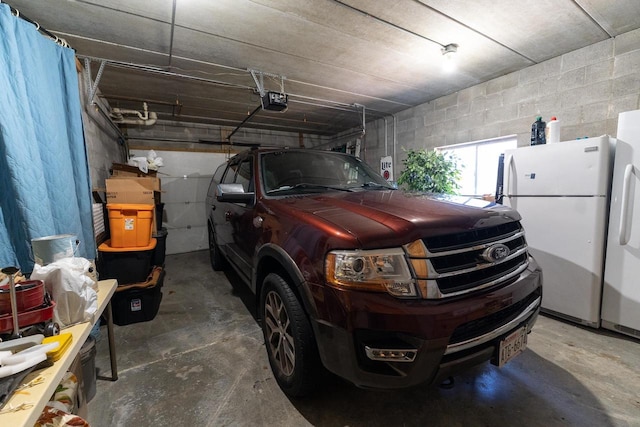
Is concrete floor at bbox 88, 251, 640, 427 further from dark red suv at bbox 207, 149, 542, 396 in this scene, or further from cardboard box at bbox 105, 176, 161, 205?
cardboard box at bbox 105, 176, 161, 205

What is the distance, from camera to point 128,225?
8.28ft

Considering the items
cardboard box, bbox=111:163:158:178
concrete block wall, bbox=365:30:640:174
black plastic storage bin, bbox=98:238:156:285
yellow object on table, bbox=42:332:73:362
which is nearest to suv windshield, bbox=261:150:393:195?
yellow object on table, bbox=42:332:73:362

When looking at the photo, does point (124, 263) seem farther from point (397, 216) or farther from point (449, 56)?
point (449, 56)

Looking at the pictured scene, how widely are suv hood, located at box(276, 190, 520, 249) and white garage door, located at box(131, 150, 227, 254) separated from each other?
184 inches

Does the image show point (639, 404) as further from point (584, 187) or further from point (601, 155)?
point (601, 155)

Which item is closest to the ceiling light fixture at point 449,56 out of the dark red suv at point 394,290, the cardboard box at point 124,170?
the dark red suv at point 394,290

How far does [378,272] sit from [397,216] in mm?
293

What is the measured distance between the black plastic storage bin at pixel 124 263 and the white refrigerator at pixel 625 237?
4078 mm

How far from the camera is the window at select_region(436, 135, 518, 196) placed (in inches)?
152

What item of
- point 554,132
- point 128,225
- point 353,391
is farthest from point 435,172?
point 128,225

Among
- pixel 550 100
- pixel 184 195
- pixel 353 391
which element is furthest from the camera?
pixel 184 195

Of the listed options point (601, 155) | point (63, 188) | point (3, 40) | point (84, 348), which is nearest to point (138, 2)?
point (3, 40)

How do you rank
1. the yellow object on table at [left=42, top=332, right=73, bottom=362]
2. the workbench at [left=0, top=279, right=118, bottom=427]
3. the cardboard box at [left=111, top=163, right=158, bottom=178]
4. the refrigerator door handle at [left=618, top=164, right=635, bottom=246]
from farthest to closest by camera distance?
the cardboard box at [left=111, top=163, right=158, bottom=178] < the refrigerator door handle at [left=618, top=164, right=635, bottom=246] < the yellow object on table at [left=42, top=332, right=73, bottom=362] < the workbench at [left=0, top=279, right=118, bottom=427]

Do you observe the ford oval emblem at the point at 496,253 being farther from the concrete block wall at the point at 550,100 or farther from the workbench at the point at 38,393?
the concrete block wall at the point at 550,100
